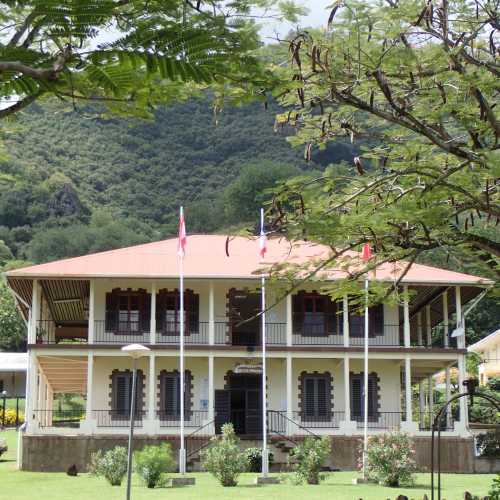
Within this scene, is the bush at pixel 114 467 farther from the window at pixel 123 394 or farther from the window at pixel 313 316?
the window at pixel 313 316

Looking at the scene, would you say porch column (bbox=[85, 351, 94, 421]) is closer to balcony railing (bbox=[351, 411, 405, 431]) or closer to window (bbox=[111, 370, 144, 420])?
window (bbox=[111, 370, 144, 420])

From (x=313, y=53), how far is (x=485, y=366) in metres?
43.4

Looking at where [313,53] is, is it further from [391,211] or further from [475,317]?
[475,317]

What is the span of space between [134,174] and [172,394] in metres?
96.7

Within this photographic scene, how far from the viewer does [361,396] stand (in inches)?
1261

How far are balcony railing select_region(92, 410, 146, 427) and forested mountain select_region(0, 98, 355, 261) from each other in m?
68.7

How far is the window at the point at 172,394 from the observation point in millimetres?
31500

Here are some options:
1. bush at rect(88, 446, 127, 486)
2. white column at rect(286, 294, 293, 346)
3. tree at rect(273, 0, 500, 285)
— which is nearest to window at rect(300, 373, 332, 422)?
white column at rect(286, 294, 293, 346)

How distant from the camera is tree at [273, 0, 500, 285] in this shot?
11.3 metres

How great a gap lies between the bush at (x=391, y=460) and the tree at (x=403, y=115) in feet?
34.1

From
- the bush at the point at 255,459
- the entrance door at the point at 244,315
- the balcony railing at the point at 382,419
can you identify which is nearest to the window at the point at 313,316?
the entrance door at the point at 244,315

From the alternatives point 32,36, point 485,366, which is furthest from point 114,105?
point 485,366

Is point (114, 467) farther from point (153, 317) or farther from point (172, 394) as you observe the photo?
point (172, 394)

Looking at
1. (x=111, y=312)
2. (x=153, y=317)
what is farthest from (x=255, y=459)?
(x=111, y=312)
